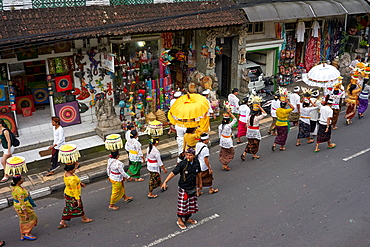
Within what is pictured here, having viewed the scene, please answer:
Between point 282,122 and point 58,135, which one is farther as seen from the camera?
point 282,122

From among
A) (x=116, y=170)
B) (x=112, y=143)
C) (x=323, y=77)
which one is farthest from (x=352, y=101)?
(x=116, y=170)

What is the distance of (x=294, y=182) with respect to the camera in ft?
32.0

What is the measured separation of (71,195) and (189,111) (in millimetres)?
3511

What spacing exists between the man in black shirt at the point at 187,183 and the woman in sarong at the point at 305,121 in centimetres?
544

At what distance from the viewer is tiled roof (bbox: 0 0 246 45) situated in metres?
10.8

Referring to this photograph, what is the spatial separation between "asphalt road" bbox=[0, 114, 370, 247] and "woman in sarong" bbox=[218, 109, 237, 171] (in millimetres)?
335

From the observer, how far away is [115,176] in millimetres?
8383

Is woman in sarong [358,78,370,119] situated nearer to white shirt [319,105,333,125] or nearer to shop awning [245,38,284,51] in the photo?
white shirt [319,105,333,125]

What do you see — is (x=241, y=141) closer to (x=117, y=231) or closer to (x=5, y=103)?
(x=117, y=231)

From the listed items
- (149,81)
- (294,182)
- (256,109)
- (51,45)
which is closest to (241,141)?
(256,109)

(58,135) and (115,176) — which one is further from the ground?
(58,135)

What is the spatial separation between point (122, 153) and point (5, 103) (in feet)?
13.7

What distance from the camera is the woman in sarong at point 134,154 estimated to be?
945 centimetres

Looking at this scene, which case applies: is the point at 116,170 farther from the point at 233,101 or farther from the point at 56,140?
the point at 233,101
